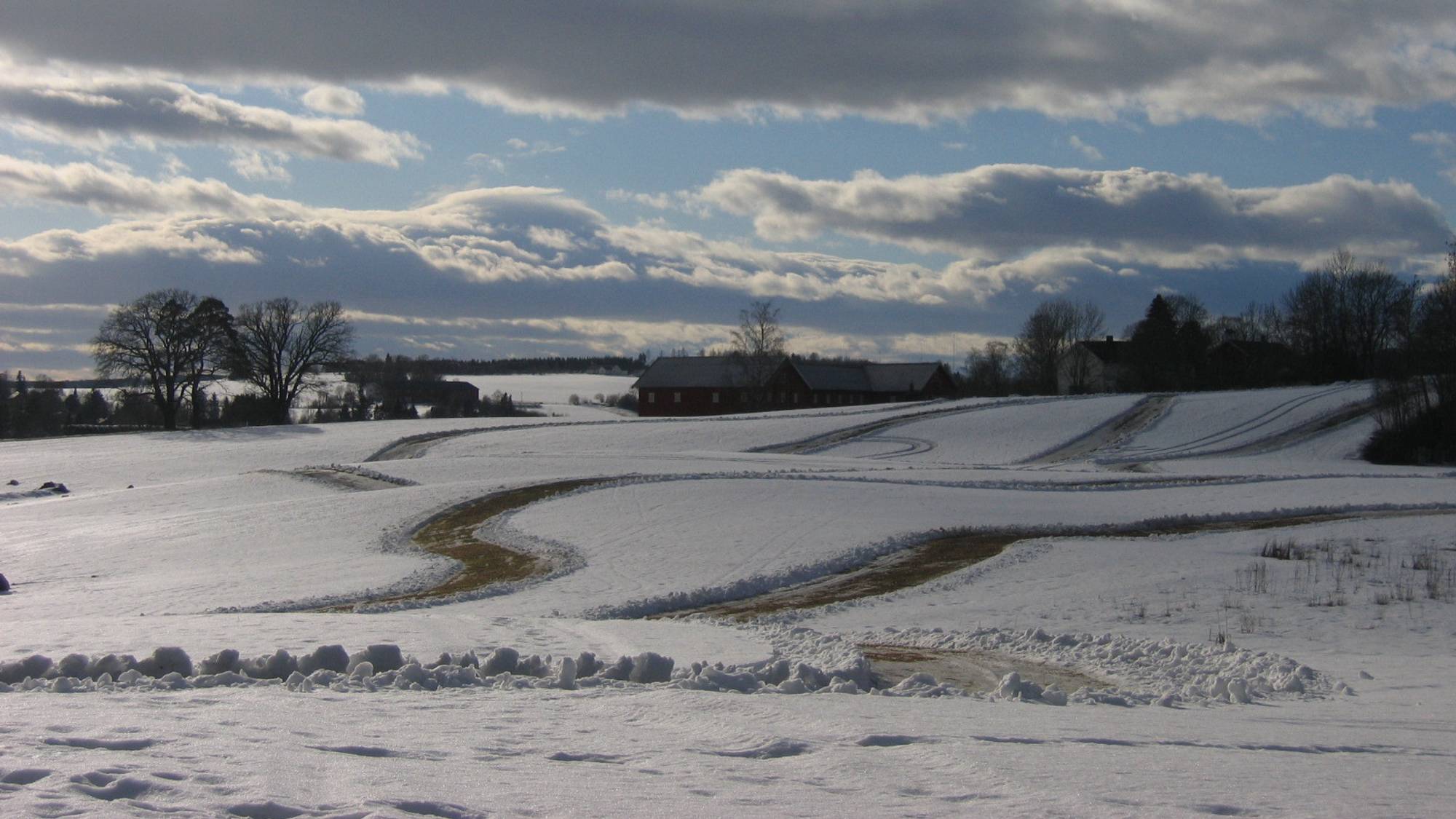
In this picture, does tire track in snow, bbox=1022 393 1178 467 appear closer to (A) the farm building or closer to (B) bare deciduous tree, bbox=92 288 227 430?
(A) the farm building

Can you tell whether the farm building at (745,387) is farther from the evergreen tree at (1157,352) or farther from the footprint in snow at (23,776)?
the footprint in snow at (23,776)

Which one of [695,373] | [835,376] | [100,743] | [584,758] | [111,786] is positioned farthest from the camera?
[835,376]

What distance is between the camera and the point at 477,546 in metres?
24.4

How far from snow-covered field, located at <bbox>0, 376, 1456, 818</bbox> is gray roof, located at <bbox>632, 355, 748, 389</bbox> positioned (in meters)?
60.1

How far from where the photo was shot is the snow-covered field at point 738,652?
611 centimetres

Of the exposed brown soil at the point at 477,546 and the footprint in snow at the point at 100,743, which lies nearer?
the footprint in snow at the point at 100,743

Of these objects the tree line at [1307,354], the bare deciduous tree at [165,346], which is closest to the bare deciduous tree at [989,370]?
the tree line at [1307,354]

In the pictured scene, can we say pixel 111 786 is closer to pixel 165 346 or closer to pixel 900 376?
pixel 165 346

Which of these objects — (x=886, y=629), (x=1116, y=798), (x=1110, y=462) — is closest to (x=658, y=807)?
(x=1116, y=798)

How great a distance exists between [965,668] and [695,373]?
88404 millimetres

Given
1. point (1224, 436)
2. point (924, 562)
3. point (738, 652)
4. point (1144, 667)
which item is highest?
point (1224, 436)

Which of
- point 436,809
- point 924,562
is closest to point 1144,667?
point 436,809

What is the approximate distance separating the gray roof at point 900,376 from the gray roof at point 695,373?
46.3 feet

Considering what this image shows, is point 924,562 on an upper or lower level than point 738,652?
lower
